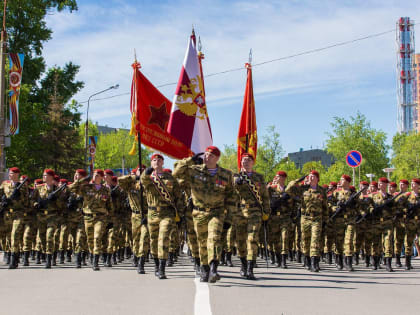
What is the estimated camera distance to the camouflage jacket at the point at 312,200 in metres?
11.3

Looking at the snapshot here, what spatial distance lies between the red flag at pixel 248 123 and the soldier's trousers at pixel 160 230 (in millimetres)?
5159

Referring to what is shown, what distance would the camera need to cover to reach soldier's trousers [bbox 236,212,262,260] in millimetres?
9422

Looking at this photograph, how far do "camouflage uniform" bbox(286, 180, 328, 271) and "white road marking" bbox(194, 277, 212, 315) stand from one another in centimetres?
335

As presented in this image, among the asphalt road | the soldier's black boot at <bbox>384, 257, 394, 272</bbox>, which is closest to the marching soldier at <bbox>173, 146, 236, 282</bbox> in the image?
the asphalt road

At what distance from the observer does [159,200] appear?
31.6ft

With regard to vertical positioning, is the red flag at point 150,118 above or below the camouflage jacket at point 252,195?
above

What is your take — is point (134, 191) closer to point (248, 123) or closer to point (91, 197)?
point (91, 197)

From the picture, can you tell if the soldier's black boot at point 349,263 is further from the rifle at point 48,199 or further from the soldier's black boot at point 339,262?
the rifle at point 48,199

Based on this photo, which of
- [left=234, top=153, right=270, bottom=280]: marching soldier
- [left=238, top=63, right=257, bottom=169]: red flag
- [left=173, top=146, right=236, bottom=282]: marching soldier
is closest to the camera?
[left=173, top=146, right=236, bottom=282]: marching soldier

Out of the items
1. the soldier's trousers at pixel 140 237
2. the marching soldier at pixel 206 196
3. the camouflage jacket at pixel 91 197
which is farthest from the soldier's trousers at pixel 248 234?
the camouflage jacket at pixel 91 197

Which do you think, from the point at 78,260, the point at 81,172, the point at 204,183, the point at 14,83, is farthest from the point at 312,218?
the point at 14,83

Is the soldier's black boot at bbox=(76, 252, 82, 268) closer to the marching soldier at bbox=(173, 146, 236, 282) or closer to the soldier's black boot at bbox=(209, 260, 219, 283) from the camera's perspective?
the marching soldier at bbox=(173, 146, 236, 282)

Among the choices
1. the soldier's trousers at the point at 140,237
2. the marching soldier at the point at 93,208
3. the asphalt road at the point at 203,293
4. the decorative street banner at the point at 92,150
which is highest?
the decorative street banner at the point at 92,150

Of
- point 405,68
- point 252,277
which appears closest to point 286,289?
point 252,277
